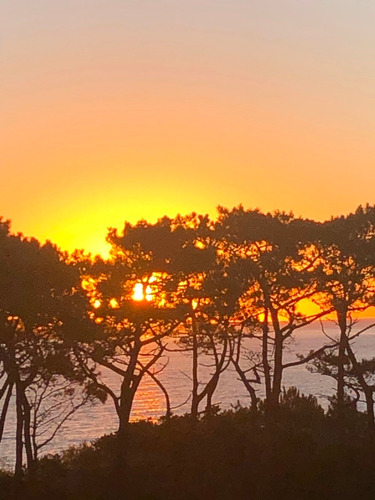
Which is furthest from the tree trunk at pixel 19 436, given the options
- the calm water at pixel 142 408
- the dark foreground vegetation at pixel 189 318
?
the calm water at pixel 142 408

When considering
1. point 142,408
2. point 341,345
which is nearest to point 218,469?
point 341,345

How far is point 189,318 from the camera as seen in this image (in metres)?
27.5

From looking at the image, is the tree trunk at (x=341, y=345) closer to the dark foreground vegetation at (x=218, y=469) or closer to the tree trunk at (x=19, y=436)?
the dark foreground vegetation at (x=218, y=469)

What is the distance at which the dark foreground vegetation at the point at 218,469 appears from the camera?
16.0 meters

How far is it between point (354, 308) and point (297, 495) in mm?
13071

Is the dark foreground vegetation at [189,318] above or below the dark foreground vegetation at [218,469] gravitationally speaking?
above

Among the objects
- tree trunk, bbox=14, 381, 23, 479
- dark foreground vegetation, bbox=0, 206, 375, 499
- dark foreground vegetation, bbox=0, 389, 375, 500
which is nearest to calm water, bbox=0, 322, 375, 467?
dark foreground vegetation, bbox=0, 206, 375, 499

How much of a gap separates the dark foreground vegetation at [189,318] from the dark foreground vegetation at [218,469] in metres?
0.08

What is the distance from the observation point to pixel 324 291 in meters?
26.9

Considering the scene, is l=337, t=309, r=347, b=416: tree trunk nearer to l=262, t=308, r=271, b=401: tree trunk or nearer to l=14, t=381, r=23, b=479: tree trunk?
l=262, t=308, r=271, b=401: tree trunk

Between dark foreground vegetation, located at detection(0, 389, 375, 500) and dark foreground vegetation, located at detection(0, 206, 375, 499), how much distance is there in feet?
0.27

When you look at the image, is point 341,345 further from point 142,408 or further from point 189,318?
point 142,408

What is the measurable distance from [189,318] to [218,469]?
33.2 feet

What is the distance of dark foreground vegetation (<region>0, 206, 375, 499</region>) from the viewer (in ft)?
62.1
